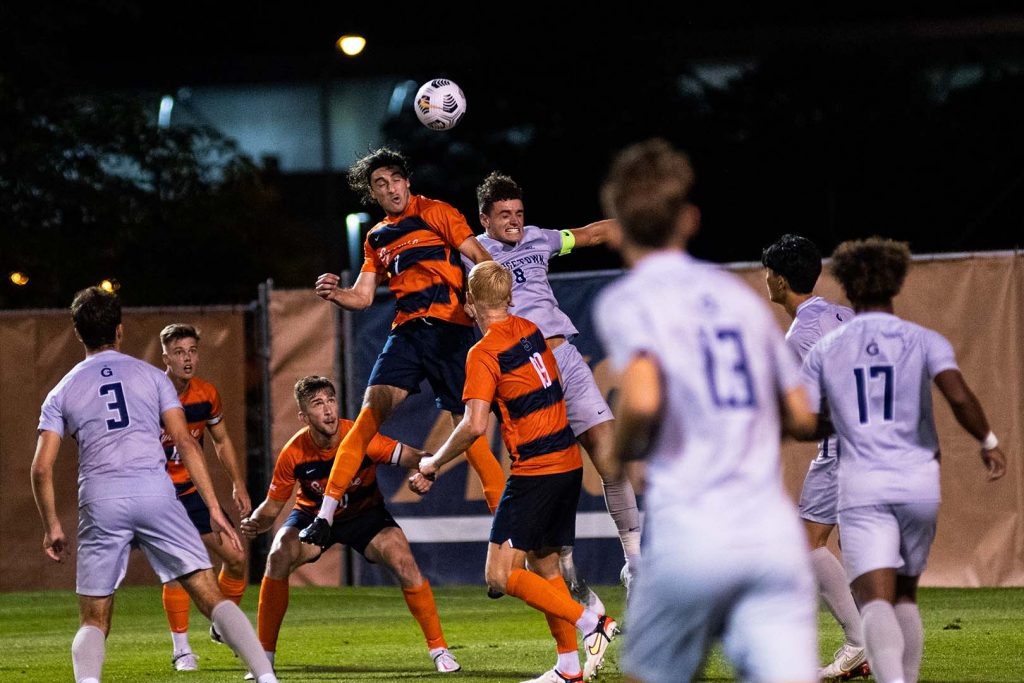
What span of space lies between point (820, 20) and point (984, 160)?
9.24 metres

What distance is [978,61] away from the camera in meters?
33.5

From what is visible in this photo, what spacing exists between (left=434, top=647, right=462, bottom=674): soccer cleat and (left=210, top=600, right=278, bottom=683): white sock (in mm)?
1642

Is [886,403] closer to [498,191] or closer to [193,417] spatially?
[498,191]

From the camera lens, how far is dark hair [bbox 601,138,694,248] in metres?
3.85

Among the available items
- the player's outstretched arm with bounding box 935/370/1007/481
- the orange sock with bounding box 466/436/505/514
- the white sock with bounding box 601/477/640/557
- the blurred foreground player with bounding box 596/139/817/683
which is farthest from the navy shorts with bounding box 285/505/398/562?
the blurred foreground player with bounding box 596/139/817/683

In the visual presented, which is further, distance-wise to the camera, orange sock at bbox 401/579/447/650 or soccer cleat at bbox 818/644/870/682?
orange sock at bbox 401/579/447/650

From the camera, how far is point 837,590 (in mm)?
7551

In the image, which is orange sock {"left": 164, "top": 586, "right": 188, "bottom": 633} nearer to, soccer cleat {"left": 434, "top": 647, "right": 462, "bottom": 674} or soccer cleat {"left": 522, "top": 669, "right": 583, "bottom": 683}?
soccer cleat {"left": 434, "top": 647, "right": 462, "bottom": 674}

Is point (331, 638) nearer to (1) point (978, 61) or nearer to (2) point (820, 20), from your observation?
(1) point (978, 61)

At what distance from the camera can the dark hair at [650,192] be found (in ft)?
12.6

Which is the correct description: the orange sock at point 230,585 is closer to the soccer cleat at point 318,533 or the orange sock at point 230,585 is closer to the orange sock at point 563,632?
the soccer cleat at point 318,533

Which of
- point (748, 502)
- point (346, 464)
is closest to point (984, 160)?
point (346, 464)

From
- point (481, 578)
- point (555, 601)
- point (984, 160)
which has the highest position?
point (984, 160)

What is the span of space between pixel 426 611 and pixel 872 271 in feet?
13.1
